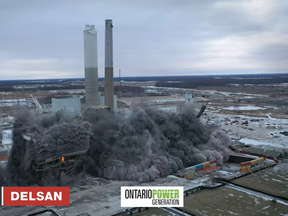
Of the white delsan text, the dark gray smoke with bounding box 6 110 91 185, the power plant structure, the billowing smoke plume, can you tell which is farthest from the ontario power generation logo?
the power plant structure

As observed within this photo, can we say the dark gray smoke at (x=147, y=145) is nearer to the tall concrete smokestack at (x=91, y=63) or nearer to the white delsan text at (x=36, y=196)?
the white delsan text at (x=36, y=196)

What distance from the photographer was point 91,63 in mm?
50562

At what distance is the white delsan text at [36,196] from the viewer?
90.4 ft

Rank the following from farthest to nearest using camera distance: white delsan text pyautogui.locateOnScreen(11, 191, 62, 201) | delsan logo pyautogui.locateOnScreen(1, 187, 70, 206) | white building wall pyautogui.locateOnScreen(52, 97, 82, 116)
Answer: white building wall pyautogui.locateOnScreen(52, 97, 82, 116) → white delsan text pyautogui.locateOnScreen(11, 191, 62, 201) → delsan logo pyautogui.locateOnScreen(1, 187, 70, 206)

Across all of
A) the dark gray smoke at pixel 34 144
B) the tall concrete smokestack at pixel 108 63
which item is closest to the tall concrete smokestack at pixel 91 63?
the tall concrete smokestack at pixel 108 63

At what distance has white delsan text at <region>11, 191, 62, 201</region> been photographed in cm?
2755

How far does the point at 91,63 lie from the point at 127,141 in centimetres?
1855

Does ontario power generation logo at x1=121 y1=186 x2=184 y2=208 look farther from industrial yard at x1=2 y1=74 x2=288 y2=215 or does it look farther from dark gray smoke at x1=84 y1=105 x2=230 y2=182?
dark gray smoke at x1=84 y1=105 x2=230 y2=182

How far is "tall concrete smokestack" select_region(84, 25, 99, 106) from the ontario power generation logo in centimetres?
2906

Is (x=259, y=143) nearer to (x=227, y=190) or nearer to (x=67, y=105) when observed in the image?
(x=227, y=190)

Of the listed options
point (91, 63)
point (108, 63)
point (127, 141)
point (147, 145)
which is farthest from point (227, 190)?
point (91, 63)

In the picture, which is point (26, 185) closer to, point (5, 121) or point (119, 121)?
point (119, 121)

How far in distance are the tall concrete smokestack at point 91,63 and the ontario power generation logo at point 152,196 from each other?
29063mm

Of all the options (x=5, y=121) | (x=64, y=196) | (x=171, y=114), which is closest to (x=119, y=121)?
(x=171, y=114)
